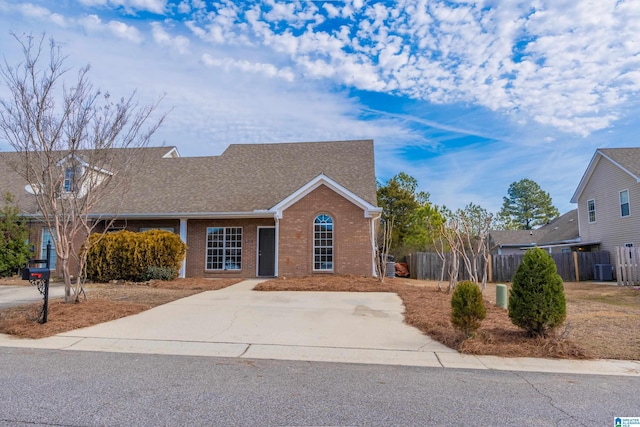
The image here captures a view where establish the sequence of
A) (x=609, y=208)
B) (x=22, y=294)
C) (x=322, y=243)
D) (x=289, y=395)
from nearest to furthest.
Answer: (x=289, y=395) < (x=22, y=294) < (x=322, y=243) < (x=609, y=208)

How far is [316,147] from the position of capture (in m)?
23.2

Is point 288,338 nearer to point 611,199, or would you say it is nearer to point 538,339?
point 538,339

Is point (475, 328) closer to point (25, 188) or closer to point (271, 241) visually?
point (271, 241)

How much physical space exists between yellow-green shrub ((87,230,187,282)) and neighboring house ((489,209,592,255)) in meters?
13.0

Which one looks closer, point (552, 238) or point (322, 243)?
point (322, 243)

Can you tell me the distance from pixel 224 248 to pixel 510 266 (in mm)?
14638

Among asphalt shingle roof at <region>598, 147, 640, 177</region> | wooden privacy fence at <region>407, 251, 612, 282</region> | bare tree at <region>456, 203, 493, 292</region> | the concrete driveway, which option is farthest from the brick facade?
asphalt shingle roof at <region>598, 147, 640, 177</region>

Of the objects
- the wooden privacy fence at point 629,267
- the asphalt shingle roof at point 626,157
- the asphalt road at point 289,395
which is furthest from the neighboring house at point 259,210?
the asphalt shingle roof at point 626,157

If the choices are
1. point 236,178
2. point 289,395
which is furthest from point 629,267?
point 289,395

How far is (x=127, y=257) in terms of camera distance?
52.0 feet

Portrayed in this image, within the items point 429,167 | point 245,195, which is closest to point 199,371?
point 245,195

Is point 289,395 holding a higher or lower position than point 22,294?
lower

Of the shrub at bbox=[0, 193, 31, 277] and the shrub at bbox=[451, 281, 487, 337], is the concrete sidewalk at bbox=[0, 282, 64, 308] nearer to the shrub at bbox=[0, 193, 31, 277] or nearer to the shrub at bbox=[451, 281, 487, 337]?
the shrub at bbox=[0, 193, 31, 277]

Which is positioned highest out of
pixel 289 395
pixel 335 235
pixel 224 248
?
pixel 335 235
